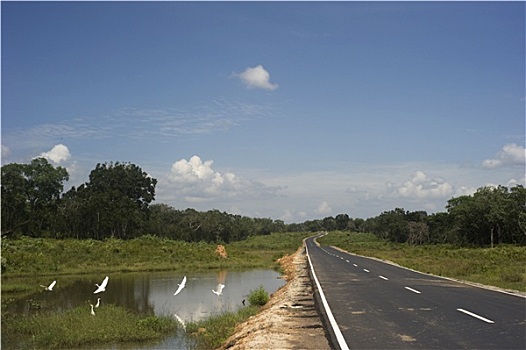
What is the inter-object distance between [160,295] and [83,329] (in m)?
12.2

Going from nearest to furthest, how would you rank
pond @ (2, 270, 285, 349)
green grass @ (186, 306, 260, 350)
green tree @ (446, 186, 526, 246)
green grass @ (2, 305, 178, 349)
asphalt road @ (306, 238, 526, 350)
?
asphalt road @ (306, 238, 526, 350)
green grass @ (186, 306, 260, 350)
green grass @ (2, 305, 178, 349)
pond @ (2, 270, 285, 349)
green tree @ (446, 186, 526, 246)

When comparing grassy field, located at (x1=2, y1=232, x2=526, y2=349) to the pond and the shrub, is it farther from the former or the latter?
the pond

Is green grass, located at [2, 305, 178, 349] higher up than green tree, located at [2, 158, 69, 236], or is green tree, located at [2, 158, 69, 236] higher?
green tree, located at [2, 158, 69, 236]

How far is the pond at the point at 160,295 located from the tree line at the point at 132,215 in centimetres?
4709

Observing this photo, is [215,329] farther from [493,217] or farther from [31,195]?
[31,195]

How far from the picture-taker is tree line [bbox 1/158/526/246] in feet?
276

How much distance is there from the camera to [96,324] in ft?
60.5

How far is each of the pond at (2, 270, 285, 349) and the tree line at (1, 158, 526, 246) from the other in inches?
1854

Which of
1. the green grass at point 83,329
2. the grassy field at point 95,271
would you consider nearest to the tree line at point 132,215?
the grassy field at point 95,271

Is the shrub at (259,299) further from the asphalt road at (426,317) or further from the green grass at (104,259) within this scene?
the green grass at (104,259)

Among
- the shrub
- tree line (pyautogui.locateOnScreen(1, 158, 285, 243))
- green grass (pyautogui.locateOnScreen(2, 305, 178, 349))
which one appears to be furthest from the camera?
tree line (pyautogui.locateOnScreen(1, 158, 285, 243))

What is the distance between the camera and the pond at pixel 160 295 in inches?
893

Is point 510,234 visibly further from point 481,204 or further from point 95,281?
point 95,281

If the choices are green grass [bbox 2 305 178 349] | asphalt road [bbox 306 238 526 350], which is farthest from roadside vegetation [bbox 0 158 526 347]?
asphalt road [bbox 306 238 526 350]
